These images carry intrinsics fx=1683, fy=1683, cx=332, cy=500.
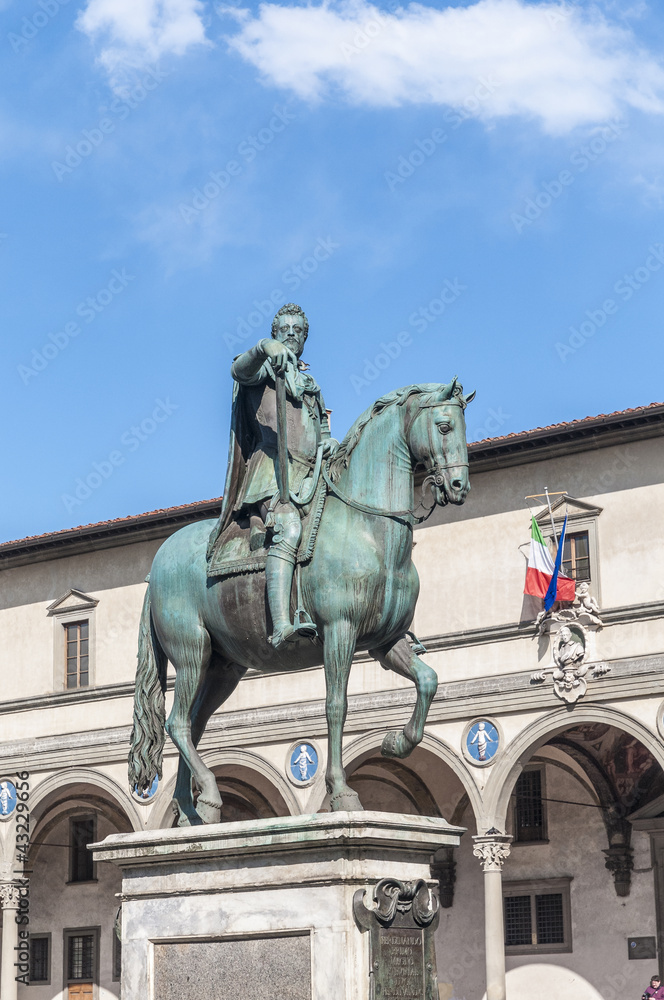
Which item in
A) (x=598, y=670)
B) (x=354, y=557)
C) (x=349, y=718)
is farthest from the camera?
(x=349, y=718)

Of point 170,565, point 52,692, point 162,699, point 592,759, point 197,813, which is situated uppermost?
point 52,692

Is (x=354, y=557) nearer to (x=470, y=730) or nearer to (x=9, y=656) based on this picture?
(x=470, y=730)

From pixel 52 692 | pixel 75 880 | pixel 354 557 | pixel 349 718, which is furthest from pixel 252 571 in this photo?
pixel 75 880

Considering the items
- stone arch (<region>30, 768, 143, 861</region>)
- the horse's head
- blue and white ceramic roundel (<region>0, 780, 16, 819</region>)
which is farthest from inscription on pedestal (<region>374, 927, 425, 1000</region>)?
blue and white ceramic roundel (<region>0, 780, 16, 819</region>)

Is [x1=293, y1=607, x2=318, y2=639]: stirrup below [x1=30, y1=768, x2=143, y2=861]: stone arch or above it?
below

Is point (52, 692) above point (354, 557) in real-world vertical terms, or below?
above

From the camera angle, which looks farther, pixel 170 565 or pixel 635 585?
pixel 635 585

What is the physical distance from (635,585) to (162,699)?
15.7 meters

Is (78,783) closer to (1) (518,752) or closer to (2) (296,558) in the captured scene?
(1) (518,752)

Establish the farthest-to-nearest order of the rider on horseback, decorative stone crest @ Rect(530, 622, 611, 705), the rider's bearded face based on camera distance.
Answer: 1. decorative stone crest @ Rect(530, 622, 611, 705)
2. the rider's bearded face
3. the rider on horseback

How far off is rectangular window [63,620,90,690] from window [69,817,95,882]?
11.4 feet

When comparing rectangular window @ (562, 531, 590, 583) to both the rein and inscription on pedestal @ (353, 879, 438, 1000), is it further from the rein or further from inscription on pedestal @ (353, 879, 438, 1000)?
inscription on pedestal @ (353, 879, 438, 1000)

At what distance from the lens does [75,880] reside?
32312mm

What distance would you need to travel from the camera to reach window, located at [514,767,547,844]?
2775 cm
